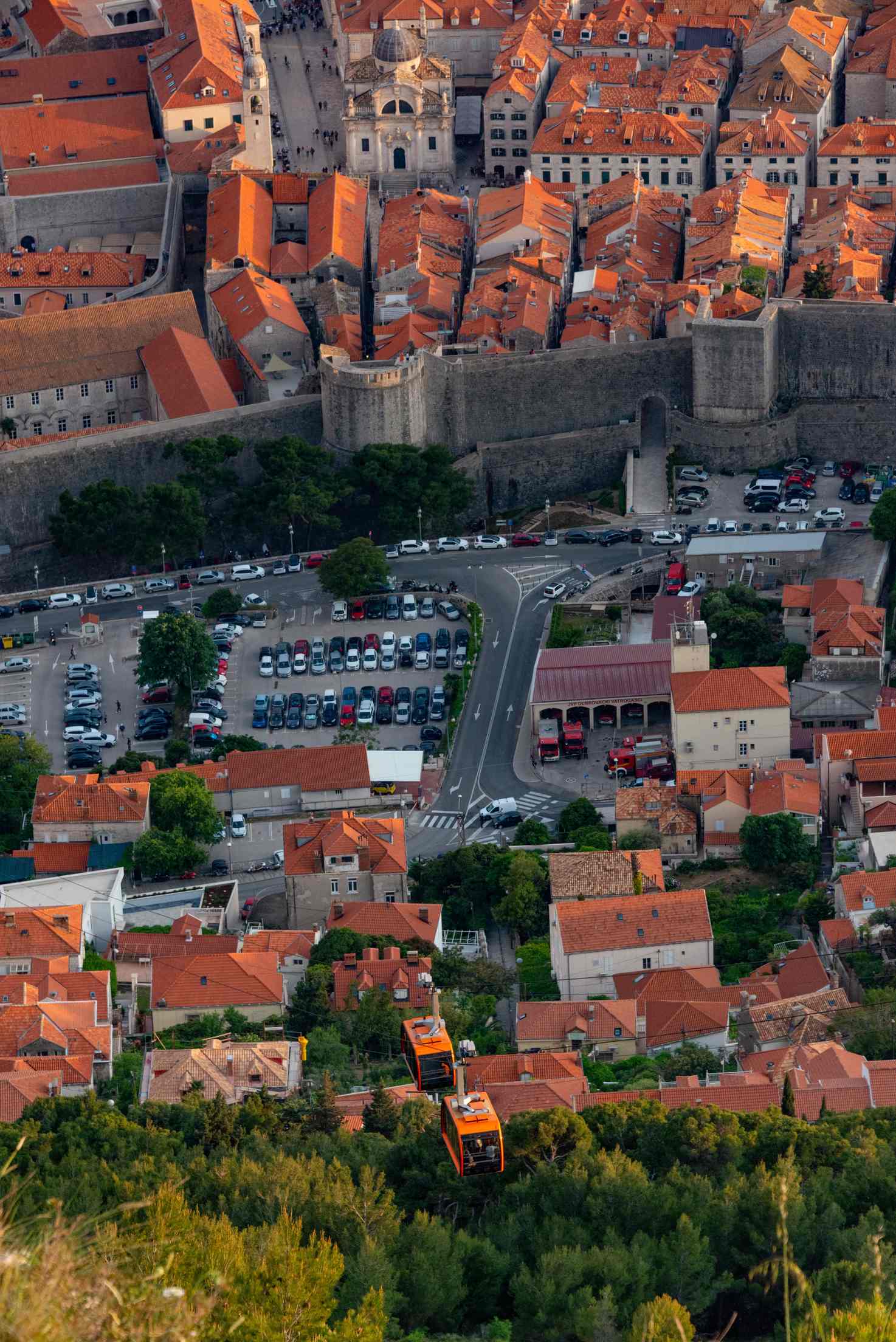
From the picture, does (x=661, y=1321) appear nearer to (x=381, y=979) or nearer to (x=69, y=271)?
(x=381, y=979)

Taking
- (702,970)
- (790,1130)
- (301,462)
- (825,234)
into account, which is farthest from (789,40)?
(790,1130)

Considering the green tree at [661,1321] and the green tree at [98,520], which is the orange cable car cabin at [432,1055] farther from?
the green tree at [98,520]

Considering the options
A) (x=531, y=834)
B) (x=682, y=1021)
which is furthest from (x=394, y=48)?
(x=682, y=1021)

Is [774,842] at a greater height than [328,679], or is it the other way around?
[774,842]

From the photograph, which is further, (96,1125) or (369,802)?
(369,802)

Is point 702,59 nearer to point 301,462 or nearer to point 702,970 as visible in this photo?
point 301,462
